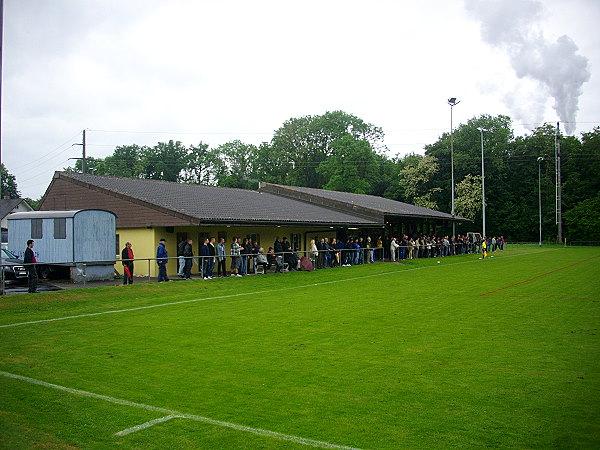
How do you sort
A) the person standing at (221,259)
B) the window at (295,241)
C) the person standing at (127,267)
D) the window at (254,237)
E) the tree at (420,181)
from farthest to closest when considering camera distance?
the tree at (420,181) → the window at (295,241) → the window at (254,237) → the person standing at (221,259) → the person standing at (127,267)

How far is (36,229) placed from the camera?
75.2 feet

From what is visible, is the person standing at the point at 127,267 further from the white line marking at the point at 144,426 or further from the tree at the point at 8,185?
the tree at the point at 8,185

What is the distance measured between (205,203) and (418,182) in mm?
46800

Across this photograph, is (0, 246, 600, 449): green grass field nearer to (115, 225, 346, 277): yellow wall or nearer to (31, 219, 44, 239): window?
(31, 219, 44, 239): window

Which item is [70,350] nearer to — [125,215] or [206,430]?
[206,430]

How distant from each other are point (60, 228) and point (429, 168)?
2133 inches

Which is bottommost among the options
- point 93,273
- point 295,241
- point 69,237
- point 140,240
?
point 93,273

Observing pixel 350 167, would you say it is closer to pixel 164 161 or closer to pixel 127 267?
pixel 164 161

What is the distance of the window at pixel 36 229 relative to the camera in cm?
2273

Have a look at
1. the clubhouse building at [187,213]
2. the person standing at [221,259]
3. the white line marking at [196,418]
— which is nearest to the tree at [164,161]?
the clubhouse building at [187,213]

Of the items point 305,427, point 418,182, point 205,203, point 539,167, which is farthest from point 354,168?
point 305,427

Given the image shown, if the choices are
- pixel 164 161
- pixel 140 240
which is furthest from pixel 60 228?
pixel 164 161

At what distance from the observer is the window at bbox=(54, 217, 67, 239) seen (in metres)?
21.9

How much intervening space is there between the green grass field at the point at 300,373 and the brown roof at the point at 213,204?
9604 mm
